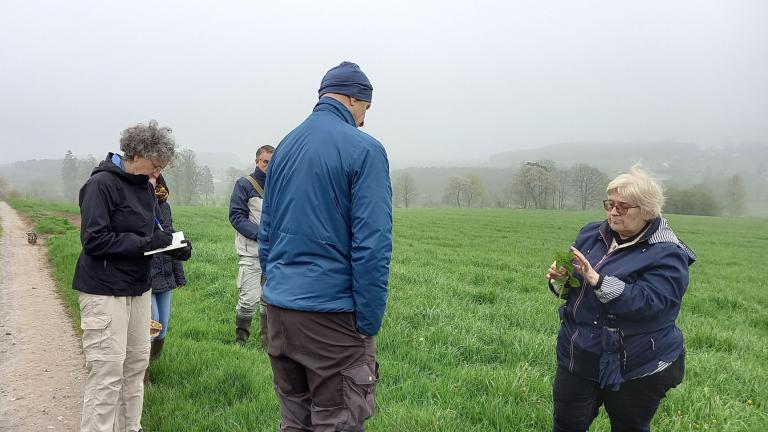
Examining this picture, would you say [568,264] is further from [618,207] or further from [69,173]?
[69,173]

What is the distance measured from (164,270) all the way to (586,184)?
12593cm

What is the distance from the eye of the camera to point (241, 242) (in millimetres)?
6238

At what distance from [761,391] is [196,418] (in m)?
5.74

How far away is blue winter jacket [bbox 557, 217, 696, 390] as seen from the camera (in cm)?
305

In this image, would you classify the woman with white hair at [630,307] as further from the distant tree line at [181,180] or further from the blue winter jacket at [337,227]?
the distant tree line at [181,180]

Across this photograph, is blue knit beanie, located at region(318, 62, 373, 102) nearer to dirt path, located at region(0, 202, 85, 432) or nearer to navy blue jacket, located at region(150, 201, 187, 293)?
navy blue jacket, located at region(150, 201, 187, 293)

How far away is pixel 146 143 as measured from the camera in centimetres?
363

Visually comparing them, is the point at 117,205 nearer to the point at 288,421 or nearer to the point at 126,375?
the point at 126,375

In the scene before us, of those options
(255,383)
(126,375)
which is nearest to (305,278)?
(126,375)

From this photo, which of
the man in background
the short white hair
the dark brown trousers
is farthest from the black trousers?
the man in background

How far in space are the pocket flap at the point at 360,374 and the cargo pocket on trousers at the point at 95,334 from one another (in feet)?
6.27

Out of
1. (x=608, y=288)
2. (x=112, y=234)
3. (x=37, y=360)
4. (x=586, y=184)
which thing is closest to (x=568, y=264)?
(x=608, y=288)

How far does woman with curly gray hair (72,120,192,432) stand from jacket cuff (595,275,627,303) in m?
2.97

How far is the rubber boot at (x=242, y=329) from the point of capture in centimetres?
644
